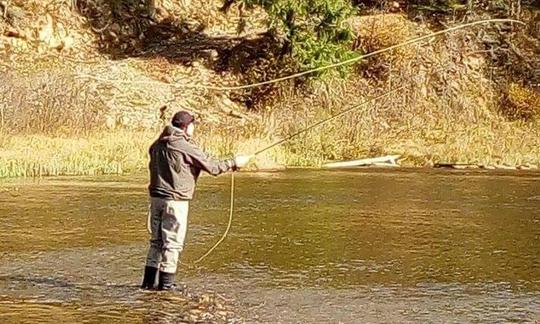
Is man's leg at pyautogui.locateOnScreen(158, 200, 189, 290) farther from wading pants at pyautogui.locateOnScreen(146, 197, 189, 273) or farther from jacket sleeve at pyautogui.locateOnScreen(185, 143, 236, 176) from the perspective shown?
jacket sleeve at pyautogui.locateOnScreen(185, 143, 236, 176)

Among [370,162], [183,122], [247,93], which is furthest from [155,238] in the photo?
[247,93]

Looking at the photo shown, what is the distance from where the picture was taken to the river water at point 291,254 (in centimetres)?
859

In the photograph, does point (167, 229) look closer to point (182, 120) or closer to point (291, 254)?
point (182, 120)

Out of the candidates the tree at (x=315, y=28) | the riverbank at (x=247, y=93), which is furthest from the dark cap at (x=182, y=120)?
the tree at (x=315, y=28)

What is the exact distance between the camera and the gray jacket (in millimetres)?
9062

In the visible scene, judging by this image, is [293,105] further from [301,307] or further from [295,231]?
[301,307]

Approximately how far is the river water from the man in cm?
30

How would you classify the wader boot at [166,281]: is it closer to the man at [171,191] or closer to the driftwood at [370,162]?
the man at [171,191]

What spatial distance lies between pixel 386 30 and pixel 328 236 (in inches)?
907

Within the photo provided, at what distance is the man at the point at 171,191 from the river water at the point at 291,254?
30 centimetres

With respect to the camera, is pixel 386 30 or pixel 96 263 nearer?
pixel 96 263

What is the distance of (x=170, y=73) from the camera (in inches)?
1271

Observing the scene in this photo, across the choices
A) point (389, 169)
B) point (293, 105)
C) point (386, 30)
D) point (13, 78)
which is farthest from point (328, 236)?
point (386, 30)

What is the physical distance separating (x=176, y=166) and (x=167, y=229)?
1.89 ft
